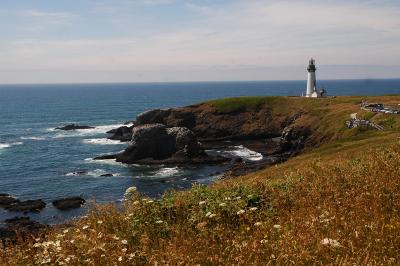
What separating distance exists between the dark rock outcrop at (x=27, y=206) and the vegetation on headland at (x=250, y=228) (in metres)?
42.4

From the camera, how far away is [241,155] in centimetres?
7806

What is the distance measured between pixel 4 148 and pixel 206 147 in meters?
44.6

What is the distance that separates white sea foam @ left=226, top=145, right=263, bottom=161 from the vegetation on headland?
61125 mm

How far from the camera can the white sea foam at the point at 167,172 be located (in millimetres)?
66312

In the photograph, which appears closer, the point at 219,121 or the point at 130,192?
the point at 130,192

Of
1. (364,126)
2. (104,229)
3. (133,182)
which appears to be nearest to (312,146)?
(364,126)

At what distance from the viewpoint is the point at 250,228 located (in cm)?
855

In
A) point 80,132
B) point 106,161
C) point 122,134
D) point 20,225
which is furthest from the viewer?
point 80,132

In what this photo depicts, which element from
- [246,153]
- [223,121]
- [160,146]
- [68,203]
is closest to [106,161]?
[160,146]

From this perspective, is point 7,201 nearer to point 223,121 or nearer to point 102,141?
point 102,141

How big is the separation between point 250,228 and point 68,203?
1804 inches

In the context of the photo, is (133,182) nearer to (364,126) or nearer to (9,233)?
(9,233)

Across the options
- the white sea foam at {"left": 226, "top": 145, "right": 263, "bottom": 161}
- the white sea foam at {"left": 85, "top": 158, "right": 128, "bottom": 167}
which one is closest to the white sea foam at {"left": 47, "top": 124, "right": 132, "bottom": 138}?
the white sea foam at {"left": 85, "top": 158, "right": 128, "bottom": 167}

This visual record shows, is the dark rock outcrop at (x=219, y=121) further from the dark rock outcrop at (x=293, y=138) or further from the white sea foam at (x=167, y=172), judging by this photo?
the white sea foam at (x=167, y=172)
